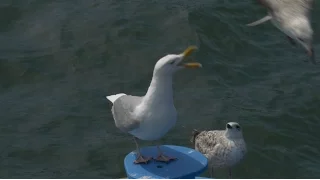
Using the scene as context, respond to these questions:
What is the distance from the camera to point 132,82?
419 inches

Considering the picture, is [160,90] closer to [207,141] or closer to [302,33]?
[207,141]

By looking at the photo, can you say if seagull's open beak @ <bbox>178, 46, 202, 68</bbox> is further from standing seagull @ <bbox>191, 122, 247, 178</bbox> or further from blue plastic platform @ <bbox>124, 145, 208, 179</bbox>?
standing seagull @ <bbox>191, 122, 247, 178</bbox>

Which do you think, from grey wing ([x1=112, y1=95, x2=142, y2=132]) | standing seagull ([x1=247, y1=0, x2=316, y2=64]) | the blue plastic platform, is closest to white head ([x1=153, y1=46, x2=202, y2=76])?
grey wing ([x1=112, y1=95, x2=142, y2=132])

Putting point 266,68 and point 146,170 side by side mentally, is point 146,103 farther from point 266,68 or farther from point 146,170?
point 266,68

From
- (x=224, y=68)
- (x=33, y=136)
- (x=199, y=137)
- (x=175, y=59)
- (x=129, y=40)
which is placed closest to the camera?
(x=175, y=59)

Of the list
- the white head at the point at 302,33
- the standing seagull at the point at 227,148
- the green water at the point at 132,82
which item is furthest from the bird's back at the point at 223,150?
the white head at the point at 302,33

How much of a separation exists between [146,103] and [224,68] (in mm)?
5451

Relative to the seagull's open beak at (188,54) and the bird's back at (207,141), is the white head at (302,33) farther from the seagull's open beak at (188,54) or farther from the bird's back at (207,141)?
the seagull's open beak at (188,54)

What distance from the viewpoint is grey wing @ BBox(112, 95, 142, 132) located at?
6.00 meters

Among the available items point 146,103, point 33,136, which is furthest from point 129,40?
point 146,103

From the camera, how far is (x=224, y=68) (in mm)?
11133

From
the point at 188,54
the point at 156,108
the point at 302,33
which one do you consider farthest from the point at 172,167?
the point at 302,33

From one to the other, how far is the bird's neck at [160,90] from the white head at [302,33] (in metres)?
2.59

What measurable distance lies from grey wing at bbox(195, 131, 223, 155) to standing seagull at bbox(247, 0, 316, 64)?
1.53 m
